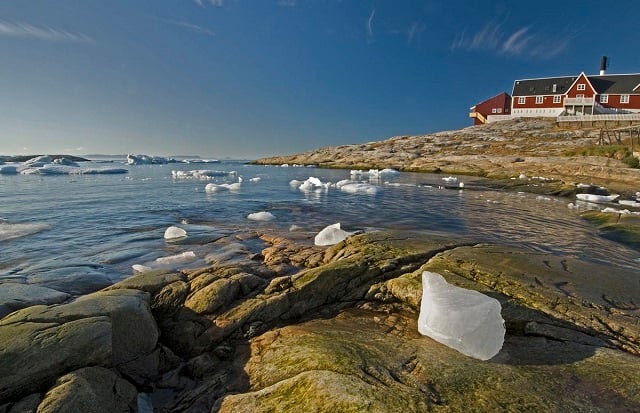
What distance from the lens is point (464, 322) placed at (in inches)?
141

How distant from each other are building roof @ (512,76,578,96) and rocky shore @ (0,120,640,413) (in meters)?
69.4

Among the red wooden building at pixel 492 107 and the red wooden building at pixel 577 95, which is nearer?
the red wooden building at pixel 577 95

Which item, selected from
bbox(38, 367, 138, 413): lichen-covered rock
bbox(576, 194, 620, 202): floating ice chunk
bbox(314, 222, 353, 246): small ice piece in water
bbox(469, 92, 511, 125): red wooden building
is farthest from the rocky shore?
bbox(469, 92, 511, 125): red wooden building

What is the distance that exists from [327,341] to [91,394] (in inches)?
88.6

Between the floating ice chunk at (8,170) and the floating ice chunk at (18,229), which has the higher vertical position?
the floating ice chunk at (8,170)

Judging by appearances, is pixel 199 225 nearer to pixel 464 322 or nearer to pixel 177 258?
pixel 177 258

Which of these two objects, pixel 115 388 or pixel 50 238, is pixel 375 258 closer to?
pixel 115 388

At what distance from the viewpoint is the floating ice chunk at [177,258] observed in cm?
730

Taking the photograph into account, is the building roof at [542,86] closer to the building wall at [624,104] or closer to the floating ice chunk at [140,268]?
the building wall at [624,104]

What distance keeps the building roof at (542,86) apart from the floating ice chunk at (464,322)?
71969mm

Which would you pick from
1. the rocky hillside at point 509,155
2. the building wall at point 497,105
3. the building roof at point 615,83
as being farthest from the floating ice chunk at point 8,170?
the building roof at point 615,83

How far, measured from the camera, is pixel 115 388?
3164 mm

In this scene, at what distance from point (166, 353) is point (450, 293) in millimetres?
3672

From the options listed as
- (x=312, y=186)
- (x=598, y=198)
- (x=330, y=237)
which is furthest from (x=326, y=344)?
(x=312, y=186)
